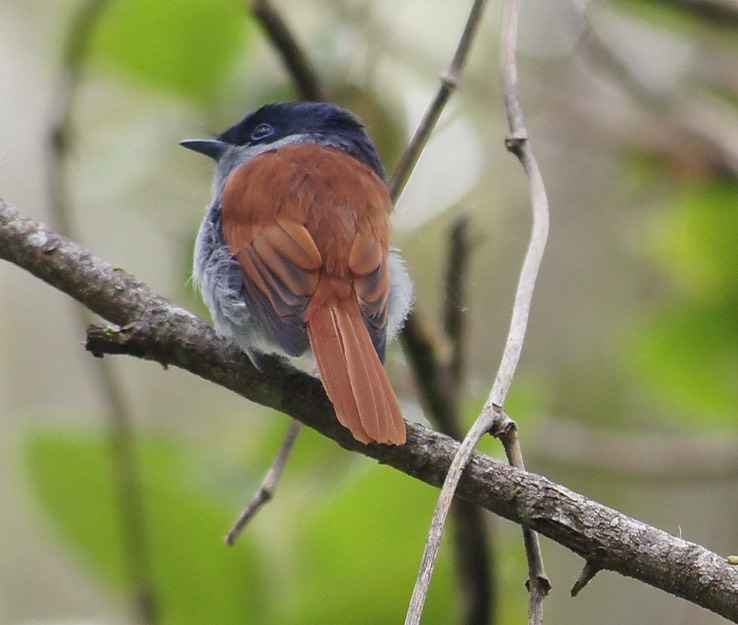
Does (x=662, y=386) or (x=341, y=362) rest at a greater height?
(x=662, y=386)

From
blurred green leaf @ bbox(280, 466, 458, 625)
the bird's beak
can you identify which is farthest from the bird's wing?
the bird's beak

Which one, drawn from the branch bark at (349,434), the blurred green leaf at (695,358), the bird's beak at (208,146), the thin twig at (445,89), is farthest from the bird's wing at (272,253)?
the blurred green leaf at (695,358)

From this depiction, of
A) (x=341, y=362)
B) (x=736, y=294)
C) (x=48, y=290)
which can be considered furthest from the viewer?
(x=48, y=290)

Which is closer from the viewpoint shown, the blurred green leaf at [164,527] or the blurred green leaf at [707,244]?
the blurred green leaf at [164,527]

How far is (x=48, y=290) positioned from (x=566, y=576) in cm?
384

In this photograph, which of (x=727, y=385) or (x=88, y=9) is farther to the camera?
(x=727, y=385)

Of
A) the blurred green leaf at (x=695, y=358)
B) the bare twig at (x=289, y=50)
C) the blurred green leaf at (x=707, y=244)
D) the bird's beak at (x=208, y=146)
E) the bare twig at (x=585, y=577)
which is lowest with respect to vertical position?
the bare twig at (x=585, y=577)

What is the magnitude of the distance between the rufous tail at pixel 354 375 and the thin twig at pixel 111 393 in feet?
1.82

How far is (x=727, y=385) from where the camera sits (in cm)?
343

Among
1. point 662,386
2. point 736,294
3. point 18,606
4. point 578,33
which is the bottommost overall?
point 18,606

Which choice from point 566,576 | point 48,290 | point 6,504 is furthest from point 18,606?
point 566,576

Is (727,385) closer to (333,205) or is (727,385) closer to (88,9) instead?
(333,205)

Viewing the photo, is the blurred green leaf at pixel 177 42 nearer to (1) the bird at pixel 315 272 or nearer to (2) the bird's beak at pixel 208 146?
(2) the bird's beak at pixel 208 146

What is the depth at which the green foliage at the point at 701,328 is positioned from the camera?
132 inches
